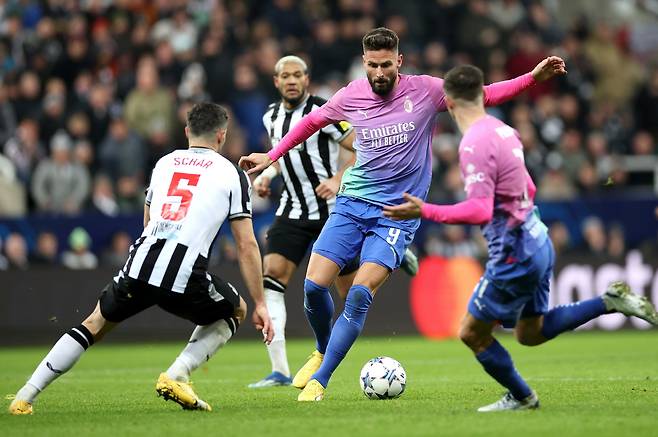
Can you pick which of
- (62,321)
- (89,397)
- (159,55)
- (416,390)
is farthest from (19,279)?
(416,390)

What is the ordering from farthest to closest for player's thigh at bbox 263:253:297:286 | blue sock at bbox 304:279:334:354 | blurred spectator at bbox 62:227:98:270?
blurred spectator at bbox 62:227:98:270 < player's thigh at bbox 263:253:297:286 < blue sock at bbox 304:279:334:354

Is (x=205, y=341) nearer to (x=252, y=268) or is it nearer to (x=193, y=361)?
(x=193, y=361)

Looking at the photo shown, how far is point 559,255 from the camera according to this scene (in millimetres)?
17953

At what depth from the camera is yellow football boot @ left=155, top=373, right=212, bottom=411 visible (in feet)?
26.4

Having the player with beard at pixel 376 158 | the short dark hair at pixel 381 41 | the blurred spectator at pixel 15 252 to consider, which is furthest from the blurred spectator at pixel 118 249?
the short dark hair at pixel 381 41

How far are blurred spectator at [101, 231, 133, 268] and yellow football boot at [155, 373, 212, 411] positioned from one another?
9.28 meters

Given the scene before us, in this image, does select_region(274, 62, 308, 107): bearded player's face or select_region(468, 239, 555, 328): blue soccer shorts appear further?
select_region(274, 62, 308, 107): bearded player's face

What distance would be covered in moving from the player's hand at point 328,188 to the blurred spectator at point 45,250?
773 cm

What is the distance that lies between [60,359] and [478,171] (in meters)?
2.98

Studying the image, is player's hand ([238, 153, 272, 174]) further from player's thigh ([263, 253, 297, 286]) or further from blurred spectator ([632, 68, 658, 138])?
blurred spectator ([632, 68, 658, 138])

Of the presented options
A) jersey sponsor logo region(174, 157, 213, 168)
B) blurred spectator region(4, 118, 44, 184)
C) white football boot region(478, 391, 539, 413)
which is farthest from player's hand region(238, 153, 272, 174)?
blurred spectator region(4, 118, 44, 184)

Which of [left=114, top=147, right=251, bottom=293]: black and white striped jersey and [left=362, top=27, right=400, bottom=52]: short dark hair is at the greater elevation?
[left=362, top=27, right=400, bottom=52]: short dark hair

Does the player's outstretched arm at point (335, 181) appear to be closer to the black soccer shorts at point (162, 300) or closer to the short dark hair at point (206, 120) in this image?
the short dark hair at point (206, 120)

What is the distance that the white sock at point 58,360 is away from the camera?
322 inches
